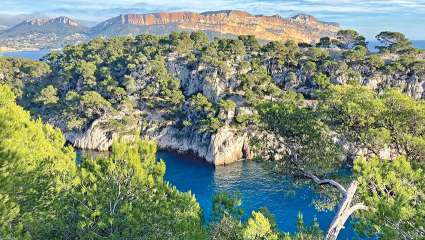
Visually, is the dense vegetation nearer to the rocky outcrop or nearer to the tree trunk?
the tree trunk

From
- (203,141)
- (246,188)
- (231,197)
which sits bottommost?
(246,188)

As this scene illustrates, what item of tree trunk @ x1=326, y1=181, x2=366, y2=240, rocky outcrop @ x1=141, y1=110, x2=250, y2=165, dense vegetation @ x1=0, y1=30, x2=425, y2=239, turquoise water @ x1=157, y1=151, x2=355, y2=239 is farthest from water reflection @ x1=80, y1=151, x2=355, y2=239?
tree trunk @ x1=326, y1=181, x2=366, y2=240

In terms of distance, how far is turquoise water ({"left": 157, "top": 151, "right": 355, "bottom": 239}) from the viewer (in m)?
49.5

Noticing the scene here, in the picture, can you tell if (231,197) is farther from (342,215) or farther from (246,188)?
(246,188)

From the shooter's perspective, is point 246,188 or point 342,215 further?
point 246,188

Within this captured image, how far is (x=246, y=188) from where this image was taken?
5756cm

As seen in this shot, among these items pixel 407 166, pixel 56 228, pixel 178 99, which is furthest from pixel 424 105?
pixel 178 99

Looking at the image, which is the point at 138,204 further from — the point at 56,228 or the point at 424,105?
the point at 424,105

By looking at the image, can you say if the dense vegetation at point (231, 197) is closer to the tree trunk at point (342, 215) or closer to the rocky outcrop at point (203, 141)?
the tree trunk at point (342, 215)

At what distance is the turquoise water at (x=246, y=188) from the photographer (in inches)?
1948

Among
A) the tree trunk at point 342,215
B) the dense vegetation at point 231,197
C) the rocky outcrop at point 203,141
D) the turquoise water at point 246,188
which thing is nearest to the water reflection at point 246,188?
the turquoise water at point 246,188

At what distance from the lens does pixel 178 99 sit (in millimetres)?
82375

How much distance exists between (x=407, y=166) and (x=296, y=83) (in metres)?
68.4

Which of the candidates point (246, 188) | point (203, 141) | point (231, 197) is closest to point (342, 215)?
point (231, 197)
